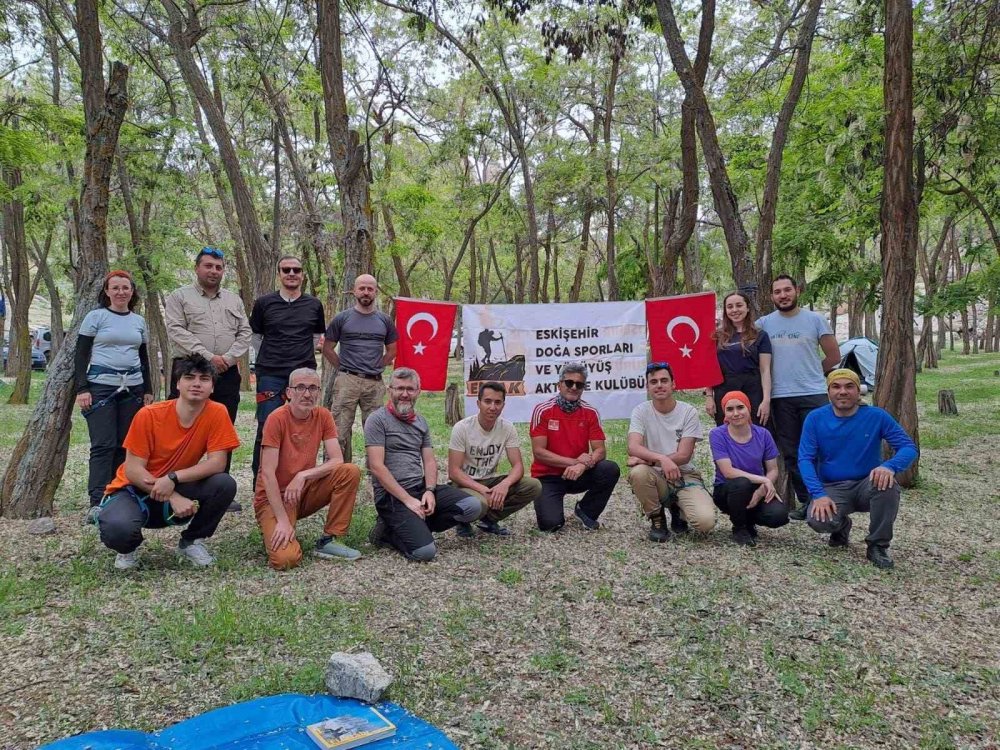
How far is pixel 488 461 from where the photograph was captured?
5.21 metres

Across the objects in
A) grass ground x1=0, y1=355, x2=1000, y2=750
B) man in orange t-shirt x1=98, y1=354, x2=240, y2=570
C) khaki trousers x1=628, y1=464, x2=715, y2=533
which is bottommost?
grass ground x1=0, y1=355, x2=1000, y2=750

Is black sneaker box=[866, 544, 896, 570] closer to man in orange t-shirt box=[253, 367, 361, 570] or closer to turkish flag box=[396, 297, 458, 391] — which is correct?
man in orange t-shirt box=[253, 367, 361, 570]

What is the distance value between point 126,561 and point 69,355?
185 centimetres

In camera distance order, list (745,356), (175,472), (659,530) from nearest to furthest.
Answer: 1. (175,472)
2. (659,530)
3. (745,356)

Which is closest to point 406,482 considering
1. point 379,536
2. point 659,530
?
point 379,536

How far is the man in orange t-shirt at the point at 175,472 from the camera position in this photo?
4039 millimetres

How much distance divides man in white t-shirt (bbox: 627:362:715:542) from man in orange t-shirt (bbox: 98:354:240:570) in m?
2.67

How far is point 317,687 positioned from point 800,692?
6.22 ft

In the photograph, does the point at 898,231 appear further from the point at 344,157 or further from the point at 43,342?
the point at 43,342

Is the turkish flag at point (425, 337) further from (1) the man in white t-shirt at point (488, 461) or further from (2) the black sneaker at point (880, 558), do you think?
(2) the black sneaker at point (880, 558)

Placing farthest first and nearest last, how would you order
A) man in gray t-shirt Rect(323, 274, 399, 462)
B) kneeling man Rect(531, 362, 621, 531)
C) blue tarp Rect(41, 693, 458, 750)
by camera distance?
man in gray t-shirt Rect(323, 274, 399, 462) < kneeling man Rect(531, 362, 621, 531) < blue tarp Rect(41, 693, 458, 750)

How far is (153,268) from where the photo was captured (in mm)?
13352

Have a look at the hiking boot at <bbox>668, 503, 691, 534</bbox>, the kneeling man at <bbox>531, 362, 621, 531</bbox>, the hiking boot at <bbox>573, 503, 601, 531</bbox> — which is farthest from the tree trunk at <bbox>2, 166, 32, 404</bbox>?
the hiking boot at <bbox>668, 503, 691, 534</bbox>

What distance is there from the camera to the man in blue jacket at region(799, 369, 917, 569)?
4.43m
